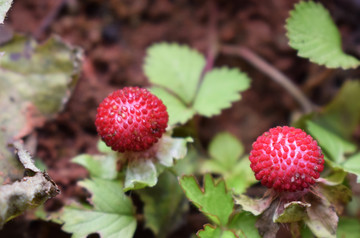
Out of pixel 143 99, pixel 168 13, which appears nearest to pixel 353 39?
pixel 168 13

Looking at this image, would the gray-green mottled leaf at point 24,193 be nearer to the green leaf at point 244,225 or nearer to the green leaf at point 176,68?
the green leaf at point 244,225

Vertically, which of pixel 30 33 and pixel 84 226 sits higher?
pixel 30 33

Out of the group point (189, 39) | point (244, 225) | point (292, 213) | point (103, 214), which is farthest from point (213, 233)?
point (189, 39)

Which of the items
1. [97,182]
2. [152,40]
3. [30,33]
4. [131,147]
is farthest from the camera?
[152,40]

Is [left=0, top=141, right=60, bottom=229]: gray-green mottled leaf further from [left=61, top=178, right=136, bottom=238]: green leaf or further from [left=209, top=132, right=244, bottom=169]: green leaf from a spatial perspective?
[left=209, top=132, right=244, bottom=169]: green leaf

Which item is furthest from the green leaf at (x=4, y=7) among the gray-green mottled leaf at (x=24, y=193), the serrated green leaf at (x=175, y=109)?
the serrated green leaf at (x=175, y=109)

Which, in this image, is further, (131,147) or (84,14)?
(84,14)

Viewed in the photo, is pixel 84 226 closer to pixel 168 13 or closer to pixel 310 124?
pixel 310 124
